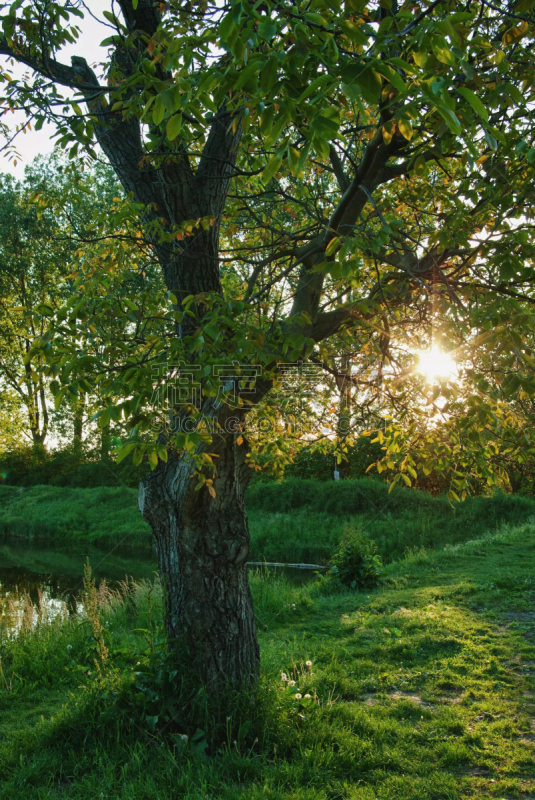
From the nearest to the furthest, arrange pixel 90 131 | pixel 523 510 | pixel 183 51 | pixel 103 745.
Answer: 1. pixel 183 51
2. pixel 90 131
3. pixel 103 745
4. pixel 523 510

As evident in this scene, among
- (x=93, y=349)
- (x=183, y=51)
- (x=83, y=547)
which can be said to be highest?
(x=183, y=51)

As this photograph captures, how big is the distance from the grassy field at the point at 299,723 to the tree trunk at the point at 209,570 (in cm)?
21

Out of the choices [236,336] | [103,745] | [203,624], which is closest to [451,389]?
[236,336]

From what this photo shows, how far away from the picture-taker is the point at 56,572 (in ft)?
47.9

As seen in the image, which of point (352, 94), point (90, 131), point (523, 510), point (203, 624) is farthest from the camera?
point (523, 510)

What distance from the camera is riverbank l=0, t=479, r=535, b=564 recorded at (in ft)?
47.6

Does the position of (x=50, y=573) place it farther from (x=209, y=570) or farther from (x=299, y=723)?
(x=299, y=723)

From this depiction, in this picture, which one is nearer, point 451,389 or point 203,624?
point 451,389

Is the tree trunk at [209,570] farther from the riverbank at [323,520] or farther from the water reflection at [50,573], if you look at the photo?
the riverbank at [323,520]

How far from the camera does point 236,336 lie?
3150mm

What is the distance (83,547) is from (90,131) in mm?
18085

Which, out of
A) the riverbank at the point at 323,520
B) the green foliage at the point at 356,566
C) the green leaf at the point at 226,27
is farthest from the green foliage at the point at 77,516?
the green leaf at the point at 226,27

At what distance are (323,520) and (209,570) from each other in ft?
41.1

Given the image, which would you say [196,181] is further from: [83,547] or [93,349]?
[83,547]
